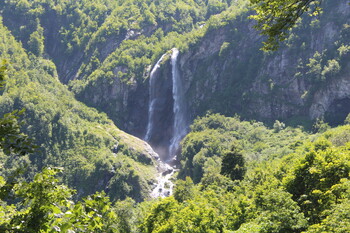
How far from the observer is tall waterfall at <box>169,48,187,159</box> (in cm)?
8954

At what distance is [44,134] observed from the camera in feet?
285

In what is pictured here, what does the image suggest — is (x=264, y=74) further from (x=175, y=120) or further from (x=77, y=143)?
(x=77, y=143)

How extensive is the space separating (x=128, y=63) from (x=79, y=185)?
152 ft

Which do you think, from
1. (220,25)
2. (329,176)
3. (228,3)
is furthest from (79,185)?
(228,3)

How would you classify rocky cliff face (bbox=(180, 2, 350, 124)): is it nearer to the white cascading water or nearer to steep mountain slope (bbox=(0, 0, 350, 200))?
steep mountain slope (bbox=(0, 0, 350, 200))

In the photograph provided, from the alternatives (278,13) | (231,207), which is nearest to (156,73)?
(231,207)

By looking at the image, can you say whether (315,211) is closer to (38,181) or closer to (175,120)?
(38,181)

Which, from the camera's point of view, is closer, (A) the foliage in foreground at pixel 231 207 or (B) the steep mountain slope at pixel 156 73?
(A) the foliage in foreground at pixel 231 207

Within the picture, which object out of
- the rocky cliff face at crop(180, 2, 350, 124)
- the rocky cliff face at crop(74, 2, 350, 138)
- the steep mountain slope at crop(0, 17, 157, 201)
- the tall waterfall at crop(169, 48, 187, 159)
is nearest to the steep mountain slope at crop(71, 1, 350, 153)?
the rocky cliff face at crop(74, 2, 350, 138)

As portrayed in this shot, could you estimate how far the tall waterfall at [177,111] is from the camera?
89.5 m

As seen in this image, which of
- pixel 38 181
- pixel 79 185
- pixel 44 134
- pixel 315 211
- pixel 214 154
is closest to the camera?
pixel 38 181

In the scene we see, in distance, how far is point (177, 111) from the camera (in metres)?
92.6

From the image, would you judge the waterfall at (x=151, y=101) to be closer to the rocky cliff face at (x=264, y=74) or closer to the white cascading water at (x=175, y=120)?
the white cascading water at (x=175, y=120)

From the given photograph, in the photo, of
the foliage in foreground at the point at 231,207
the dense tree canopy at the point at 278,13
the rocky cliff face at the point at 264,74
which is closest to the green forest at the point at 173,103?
the rocky cliff face at the point at 264,74
